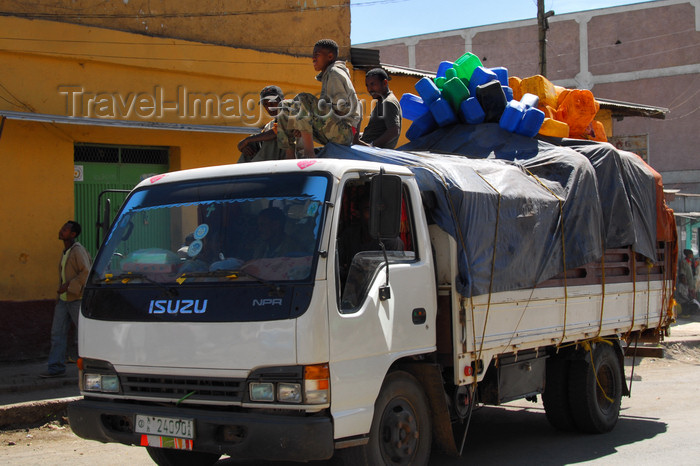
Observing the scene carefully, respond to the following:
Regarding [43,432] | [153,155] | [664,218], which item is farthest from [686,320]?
[43,432]

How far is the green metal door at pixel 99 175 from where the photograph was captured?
34.6ft

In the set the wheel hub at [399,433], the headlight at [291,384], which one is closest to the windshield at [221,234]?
the headlight at [291,384]

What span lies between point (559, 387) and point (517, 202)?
207 cm

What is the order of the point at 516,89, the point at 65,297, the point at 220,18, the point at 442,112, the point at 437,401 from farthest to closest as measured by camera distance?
the point at 220,18, the point at 65,297, the point at 516,89, the point at 442,112, the point at 437,401

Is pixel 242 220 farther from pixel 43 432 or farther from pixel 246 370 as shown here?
pixel 43 432

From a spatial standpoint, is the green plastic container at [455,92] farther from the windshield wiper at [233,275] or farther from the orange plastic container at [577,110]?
the windshield wiper at [233,275]

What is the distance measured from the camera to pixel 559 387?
7.14 m

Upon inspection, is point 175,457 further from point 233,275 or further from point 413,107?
point 413,107

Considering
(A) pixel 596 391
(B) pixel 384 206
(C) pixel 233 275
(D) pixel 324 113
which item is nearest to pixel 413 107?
(D) pixel 324 113

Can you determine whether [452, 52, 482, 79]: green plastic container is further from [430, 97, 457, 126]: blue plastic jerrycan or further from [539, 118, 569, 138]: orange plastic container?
[539, 118, 569, 138]: orange plastic container

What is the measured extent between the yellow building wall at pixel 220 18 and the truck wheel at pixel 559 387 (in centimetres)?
717

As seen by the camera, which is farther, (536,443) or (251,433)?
(536,443)

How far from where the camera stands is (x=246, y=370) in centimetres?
432

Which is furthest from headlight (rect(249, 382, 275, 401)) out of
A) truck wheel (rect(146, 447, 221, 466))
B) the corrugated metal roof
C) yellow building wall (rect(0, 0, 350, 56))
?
the corrugated metal roof
